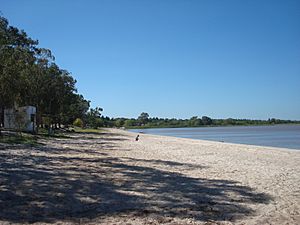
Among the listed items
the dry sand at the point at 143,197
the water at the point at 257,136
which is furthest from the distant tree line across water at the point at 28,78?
the water at the point at 257,136

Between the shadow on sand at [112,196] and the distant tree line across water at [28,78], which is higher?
the distant tree line across water at [28,78]

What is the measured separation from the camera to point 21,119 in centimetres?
2861

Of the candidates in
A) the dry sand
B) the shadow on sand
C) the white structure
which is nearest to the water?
the dry sand

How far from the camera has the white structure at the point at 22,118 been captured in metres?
28.2

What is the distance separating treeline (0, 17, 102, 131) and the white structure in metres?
0.83

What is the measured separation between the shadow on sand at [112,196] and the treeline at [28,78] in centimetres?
Answer: 1365

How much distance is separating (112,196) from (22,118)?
78.2 feet

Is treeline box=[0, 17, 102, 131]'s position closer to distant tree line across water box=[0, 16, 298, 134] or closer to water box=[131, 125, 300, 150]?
distant tree line across water box=[0, 16, 298, 134]

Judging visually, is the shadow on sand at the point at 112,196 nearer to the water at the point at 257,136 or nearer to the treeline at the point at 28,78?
the treeline at the point at 28,78

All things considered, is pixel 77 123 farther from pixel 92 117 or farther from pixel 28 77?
pixel 28 77

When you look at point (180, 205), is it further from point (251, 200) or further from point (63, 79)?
point (63, 79)

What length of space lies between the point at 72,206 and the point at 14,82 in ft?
63.5

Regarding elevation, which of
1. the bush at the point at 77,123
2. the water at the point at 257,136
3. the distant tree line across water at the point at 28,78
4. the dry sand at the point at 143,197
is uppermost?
the distant tree line across water at the point at 28,78

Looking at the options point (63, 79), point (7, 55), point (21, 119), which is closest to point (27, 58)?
point (21, 119)
